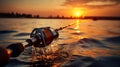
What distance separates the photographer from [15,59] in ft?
41.0

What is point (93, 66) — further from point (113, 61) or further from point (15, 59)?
point (15, 59)

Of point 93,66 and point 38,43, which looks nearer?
point 38,43

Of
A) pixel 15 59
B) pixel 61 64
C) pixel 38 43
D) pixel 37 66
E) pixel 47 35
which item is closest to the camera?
pixel 38 43

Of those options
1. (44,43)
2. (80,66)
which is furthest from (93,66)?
(44,43)

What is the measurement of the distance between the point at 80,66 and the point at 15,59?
15.1ft

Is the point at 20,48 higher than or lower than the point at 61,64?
higher

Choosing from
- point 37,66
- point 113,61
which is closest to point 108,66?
point 113,61

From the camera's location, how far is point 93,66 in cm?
1109

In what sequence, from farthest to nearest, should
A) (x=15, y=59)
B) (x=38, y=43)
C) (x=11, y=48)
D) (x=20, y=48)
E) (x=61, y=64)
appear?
(x=15, y=59), (x=61, y=64), (x=38, y=43), (x=20, y=48), (x=11, y=48)

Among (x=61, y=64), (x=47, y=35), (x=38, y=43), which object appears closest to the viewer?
(x=38, y=43)

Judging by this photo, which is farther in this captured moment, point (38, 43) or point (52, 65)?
point (52, 65)

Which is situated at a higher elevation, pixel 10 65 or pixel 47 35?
pixel 47 35

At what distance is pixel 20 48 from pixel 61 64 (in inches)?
238

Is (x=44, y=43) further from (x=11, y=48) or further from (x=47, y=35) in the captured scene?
(x=11, y=48)
